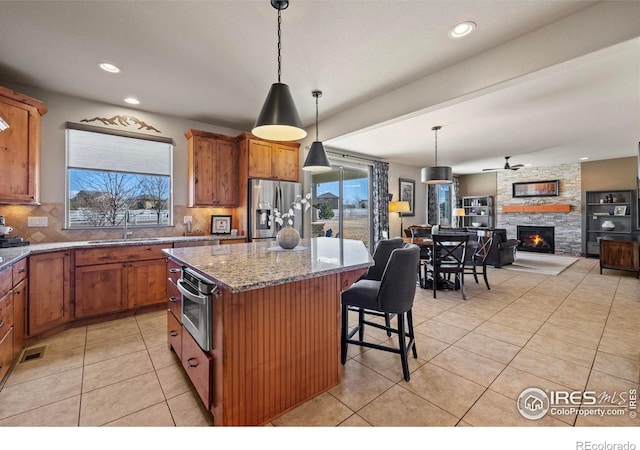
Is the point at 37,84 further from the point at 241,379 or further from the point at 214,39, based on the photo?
the point at 241,379

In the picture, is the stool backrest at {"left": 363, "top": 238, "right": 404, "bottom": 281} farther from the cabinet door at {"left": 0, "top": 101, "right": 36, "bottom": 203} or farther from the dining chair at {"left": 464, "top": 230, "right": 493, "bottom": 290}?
the cabinet door at {"left": 0, "top": 101, "right": 36, "bottom": 203}

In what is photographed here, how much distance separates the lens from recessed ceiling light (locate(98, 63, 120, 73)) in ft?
9.12

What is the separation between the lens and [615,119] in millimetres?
4375

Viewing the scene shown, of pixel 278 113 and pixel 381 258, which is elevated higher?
pixel 278 113

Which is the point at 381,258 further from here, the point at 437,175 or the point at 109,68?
the point at 109,68

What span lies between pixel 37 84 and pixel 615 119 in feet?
26.3

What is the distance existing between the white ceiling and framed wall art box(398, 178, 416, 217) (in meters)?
3.97

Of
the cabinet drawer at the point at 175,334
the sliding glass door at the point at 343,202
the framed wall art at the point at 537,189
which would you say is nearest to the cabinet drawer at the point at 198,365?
the cabinet drawer at the point at 175,334

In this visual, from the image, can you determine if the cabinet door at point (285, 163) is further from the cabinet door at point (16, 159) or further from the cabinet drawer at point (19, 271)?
the cabinet drawer at point (19, 271)

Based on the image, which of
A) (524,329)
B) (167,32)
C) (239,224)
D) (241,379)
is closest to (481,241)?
(524,329)

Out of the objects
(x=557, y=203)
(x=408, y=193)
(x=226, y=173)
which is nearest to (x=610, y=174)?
(x=557, y=203)

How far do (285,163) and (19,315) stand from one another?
3623 millimetres

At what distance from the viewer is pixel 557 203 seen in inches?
335

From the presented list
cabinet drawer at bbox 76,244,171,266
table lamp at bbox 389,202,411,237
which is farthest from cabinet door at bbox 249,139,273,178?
table lamp at bbox 389,202,411,237
